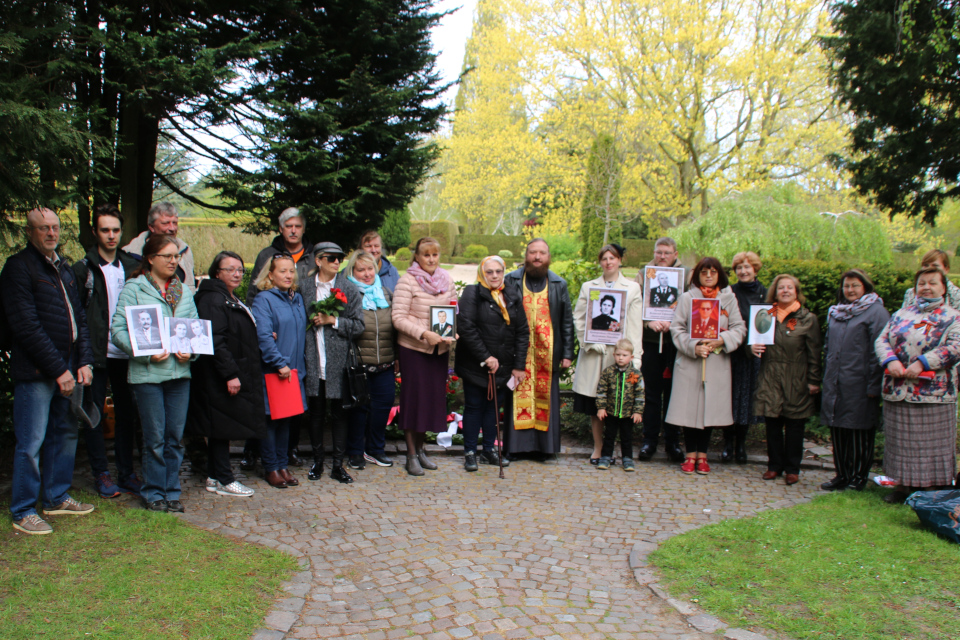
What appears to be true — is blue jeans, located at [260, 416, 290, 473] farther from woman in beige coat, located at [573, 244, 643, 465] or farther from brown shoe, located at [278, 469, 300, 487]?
woman in beige coat, located at [573, 244, 643, 465]

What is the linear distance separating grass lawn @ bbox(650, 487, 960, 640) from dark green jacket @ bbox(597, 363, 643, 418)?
156cm

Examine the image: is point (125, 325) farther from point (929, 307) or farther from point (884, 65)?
point (884, 65)

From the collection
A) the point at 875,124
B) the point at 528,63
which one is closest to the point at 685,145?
the point at 528,63

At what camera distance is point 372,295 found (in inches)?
245

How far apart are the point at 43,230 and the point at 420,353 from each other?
310cm

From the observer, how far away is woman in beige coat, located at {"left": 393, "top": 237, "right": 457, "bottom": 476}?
6.25 meters

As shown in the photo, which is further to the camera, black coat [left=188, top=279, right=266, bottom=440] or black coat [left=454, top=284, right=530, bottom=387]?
black coat [left=454, top=284, right=530, bottom=387]

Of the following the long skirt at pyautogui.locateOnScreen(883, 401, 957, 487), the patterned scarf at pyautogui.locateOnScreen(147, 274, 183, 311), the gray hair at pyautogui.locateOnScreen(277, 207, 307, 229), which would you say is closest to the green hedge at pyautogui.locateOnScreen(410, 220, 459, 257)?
the gray hair at pyautogui.locateOnScreen(277, 207, 307, 229)

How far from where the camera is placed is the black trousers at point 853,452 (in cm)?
593

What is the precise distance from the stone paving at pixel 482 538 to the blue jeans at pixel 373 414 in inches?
10.7

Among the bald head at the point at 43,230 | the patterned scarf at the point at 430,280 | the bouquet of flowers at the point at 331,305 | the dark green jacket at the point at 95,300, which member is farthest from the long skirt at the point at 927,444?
the bald head at the point at 43,230

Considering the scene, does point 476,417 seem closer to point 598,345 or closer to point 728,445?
point 598,345

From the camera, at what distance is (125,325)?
4.80 m

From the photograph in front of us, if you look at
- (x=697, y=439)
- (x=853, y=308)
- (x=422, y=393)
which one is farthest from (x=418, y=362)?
(x=853, y=308)
